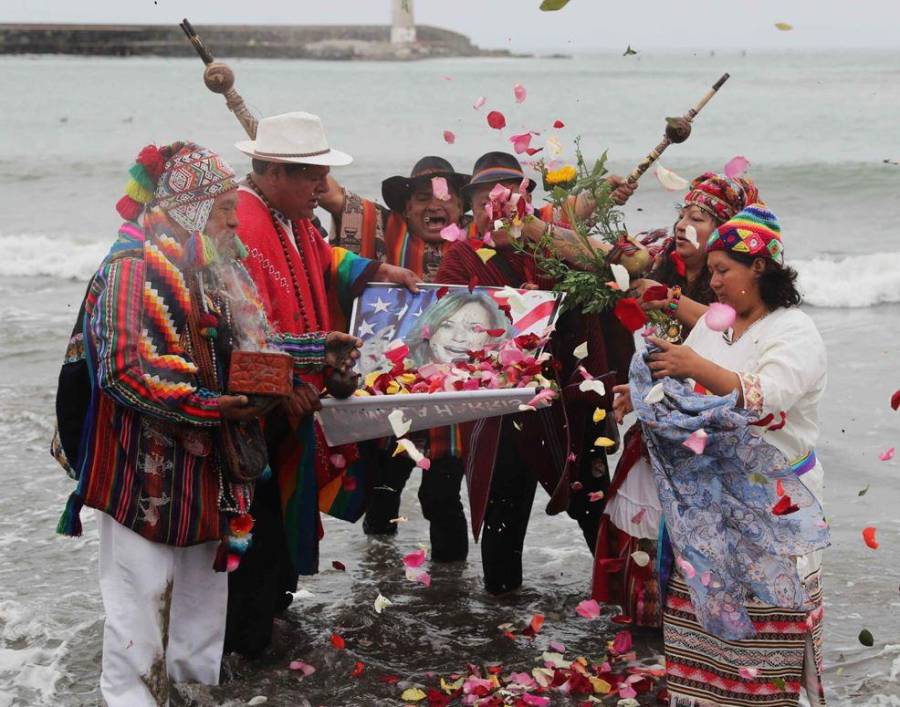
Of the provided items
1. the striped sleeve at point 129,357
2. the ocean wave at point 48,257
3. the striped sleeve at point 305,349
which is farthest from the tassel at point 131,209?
the ocean wave at point 48,257

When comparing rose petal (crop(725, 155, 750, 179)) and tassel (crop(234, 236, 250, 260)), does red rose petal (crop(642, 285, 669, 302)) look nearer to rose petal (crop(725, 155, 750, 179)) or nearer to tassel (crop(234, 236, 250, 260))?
rose petal (crop(725, 155, 750, 179))

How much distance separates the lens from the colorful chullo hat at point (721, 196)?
5.09 meters

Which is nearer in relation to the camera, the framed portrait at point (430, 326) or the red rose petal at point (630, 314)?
the red rose petal at point (630, 314)

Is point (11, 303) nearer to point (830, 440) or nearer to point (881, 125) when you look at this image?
point (830, 440)

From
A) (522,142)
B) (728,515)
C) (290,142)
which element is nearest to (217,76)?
(290,142)

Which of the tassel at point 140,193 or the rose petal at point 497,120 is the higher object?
the rose petal at point 497,120

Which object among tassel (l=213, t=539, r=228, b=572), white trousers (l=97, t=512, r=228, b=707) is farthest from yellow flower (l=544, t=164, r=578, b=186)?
white trousers (l=97, t=512, r=228, b=707)

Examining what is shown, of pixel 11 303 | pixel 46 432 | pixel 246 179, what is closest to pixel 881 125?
pixel 11 303

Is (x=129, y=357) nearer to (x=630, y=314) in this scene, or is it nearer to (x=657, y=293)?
(x=630, y=314)

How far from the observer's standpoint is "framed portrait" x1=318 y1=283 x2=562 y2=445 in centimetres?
493

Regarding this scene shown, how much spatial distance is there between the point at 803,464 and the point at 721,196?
51.9 inches

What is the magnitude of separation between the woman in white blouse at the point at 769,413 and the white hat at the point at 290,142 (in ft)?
5.43

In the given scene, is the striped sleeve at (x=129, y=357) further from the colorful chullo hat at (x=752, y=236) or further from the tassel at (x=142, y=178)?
the colorful chullo hat at (x=752, y=236)

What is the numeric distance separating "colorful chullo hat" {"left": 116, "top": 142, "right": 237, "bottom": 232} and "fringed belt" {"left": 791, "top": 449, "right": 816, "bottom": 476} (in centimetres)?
214
